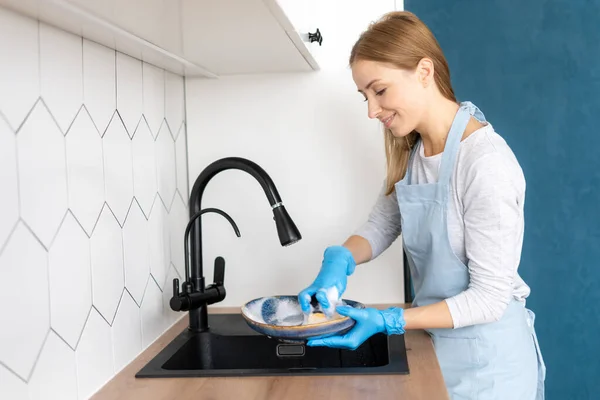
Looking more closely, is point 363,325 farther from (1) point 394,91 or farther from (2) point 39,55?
(2) point 39,55

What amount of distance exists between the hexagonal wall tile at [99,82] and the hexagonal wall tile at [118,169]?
0.03 metres

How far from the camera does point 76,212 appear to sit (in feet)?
3.72

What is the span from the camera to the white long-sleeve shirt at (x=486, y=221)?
4.26ft

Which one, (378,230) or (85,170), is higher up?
(85,170)

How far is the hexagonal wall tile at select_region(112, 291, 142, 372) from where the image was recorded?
1290 millimetres

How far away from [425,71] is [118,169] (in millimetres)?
647

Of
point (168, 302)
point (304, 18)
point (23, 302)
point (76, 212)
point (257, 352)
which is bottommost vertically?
point (257, 352)

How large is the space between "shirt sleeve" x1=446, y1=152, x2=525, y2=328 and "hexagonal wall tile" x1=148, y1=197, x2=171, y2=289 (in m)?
0.65

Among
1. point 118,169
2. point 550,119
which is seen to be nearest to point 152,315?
point 118,169

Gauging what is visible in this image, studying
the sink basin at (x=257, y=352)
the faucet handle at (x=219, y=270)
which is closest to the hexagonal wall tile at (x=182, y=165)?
the faucet handle at (x=219, y=270)

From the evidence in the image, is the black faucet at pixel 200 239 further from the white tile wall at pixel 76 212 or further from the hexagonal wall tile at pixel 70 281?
the hexagonal wall tile at pixel 70 281

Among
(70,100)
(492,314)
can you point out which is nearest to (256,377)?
(492,314)

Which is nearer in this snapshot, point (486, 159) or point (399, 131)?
point (486, 159)

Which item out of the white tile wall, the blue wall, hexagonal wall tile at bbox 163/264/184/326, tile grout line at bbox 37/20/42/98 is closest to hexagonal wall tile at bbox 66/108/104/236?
the white tile wall
